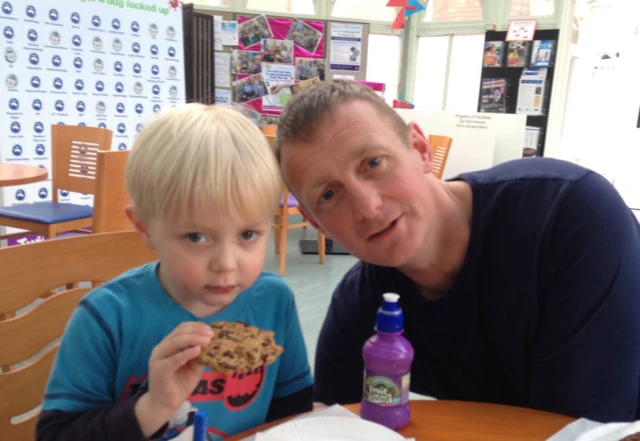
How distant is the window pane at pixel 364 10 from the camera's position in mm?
7020

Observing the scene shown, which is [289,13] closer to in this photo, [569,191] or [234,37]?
[234,37]

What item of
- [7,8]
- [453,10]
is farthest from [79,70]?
[453,10]

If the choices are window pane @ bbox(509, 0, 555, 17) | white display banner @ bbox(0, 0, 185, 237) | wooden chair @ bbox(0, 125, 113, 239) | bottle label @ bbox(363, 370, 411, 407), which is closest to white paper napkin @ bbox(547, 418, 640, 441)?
bottle label @ bbox(363, 370, 411, 407)

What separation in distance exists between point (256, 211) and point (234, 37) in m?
5.85

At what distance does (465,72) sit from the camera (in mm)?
7289

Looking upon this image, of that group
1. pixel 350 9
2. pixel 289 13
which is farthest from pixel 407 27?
pixel 289 13

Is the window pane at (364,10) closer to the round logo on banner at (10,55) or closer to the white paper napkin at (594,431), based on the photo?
the round logo on banner at (10,55)

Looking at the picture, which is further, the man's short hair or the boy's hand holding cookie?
the man's short hair

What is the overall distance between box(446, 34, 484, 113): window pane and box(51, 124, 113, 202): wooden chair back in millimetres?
4998

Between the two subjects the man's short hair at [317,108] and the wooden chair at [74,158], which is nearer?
the man's short hair at [317,108]

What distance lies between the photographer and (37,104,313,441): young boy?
2.69ft

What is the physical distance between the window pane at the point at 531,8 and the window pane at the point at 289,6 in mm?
2554

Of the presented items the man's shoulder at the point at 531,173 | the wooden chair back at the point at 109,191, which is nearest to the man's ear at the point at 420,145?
the man's shoulder at the point at 531,173

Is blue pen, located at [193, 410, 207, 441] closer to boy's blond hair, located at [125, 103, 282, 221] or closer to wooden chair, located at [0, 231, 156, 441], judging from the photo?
boy's blond hair, located at [125, 103, 282, 221]
